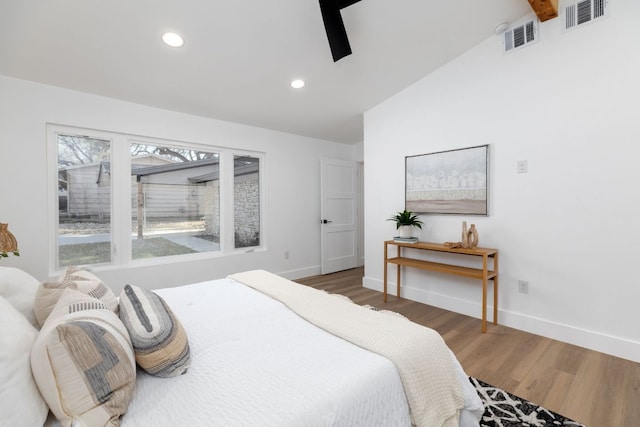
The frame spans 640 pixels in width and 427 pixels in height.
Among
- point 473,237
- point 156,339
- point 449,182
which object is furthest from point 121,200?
point 473,237

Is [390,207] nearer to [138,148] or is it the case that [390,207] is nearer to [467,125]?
[467,125]

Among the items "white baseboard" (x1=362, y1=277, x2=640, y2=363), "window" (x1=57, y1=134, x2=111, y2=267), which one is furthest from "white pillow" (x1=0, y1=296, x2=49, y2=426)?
"white baseboard" (x1=362, y1=277, x2=640, y2=363)

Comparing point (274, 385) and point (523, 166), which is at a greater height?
point (523, 166)

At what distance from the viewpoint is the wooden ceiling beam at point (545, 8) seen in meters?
2.29

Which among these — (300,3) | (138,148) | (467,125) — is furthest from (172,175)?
(467,125)

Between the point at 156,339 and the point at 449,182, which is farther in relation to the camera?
the point at 449,182

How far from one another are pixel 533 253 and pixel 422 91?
6.94ft

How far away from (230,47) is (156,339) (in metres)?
2.45

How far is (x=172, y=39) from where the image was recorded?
7.75ft

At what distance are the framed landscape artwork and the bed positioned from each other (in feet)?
6.50

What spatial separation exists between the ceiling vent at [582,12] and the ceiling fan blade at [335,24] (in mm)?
1936

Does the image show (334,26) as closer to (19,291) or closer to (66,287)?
(66,287)

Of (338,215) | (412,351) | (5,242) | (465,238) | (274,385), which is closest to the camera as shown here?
(274,385)

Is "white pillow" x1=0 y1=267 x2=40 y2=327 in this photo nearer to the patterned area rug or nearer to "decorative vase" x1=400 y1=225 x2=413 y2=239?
the patterned area rug
